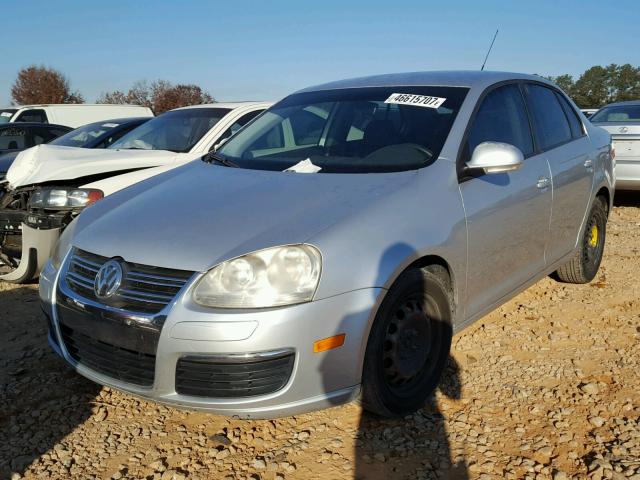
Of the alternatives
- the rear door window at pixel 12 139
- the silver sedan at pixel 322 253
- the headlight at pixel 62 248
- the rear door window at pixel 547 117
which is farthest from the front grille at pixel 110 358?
the rear door window at pixel 12 139

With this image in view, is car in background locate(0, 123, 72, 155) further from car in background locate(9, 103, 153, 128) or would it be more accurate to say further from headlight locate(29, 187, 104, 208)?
headlight locate(29, 187, 104, 208)

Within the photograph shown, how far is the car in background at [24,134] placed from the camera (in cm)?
948

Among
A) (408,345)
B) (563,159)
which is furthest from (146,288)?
(563,159)

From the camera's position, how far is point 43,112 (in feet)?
44.4

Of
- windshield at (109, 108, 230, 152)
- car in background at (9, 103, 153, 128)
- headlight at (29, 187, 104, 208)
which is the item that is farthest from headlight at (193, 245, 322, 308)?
car in background at (9, 103, 153, 128)

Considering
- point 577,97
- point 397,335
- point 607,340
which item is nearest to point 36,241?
point 397,335

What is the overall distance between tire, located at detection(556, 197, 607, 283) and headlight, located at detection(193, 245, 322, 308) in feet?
9.56

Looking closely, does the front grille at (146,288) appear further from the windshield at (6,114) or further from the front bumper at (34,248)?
the windshield at (6,114)

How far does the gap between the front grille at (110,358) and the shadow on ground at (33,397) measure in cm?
43

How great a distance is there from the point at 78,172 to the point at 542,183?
12.0 feet

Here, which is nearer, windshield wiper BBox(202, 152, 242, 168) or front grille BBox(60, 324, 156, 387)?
front grille BBox(60, 324, 156, 387)

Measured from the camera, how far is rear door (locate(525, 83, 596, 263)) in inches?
155

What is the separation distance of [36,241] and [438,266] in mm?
3246

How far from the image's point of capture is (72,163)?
16.8 ft
